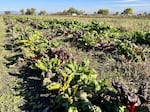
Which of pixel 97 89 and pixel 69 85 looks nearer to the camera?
pixel 97 89

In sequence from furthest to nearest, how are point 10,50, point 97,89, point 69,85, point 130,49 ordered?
1. point 10,50
2. point 130,49
3. point 69,85
4. point 97,89

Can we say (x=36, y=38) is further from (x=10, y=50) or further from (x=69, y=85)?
(x=69, y=85)

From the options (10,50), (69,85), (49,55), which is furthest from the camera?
(10,50)

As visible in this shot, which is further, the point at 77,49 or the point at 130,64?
the point at 77,49

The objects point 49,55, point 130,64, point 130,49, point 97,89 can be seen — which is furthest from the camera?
point 49,55

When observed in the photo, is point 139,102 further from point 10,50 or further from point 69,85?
point 10,50

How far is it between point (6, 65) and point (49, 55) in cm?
141

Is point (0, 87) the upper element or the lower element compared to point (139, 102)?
lower

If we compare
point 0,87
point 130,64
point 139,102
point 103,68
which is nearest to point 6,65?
point 0,87

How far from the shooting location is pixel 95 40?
40.7 feet

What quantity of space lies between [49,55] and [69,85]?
12.1 feet

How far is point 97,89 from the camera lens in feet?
22.6

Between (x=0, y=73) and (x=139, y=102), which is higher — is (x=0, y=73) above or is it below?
below

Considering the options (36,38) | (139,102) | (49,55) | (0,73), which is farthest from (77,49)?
(139,102)
